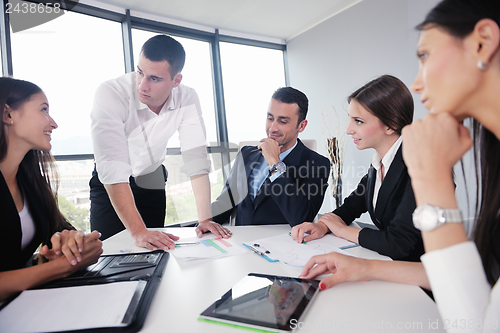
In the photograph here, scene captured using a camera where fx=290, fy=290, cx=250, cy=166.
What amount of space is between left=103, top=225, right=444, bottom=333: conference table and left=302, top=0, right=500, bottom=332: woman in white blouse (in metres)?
0.11

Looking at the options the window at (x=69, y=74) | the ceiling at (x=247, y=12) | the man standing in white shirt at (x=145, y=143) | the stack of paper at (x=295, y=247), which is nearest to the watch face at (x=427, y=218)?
the stack of paper at (x=295, y=247)

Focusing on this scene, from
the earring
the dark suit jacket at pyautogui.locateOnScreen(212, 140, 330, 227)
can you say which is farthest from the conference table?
the dark suit jacket at pyautogui.locateOnScreen(212, 140, 330, 227)

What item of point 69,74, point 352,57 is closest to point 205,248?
point 69,74

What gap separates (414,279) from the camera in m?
0.79

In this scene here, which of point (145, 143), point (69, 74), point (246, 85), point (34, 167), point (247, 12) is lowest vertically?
point (34, 167)

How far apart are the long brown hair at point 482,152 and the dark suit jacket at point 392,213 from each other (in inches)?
11.7

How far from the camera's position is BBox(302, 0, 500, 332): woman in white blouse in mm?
551

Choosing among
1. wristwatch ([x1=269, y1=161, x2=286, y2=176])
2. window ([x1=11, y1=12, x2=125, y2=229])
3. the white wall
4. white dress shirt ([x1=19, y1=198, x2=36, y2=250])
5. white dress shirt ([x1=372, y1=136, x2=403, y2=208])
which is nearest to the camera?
white dress shirt ([x1=19, y1=198, x2=36, y2=250])

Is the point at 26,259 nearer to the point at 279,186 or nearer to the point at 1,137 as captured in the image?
the point at 1,137

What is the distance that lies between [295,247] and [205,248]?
36 centimetres

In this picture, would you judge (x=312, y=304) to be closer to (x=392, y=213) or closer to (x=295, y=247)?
(x=295, y=247)

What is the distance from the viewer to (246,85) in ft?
16.2

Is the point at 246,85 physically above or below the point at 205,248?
above

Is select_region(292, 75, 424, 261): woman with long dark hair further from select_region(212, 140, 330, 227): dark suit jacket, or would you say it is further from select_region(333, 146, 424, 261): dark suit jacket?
select_region(212, 140, 330, 227): dark suit jacket
